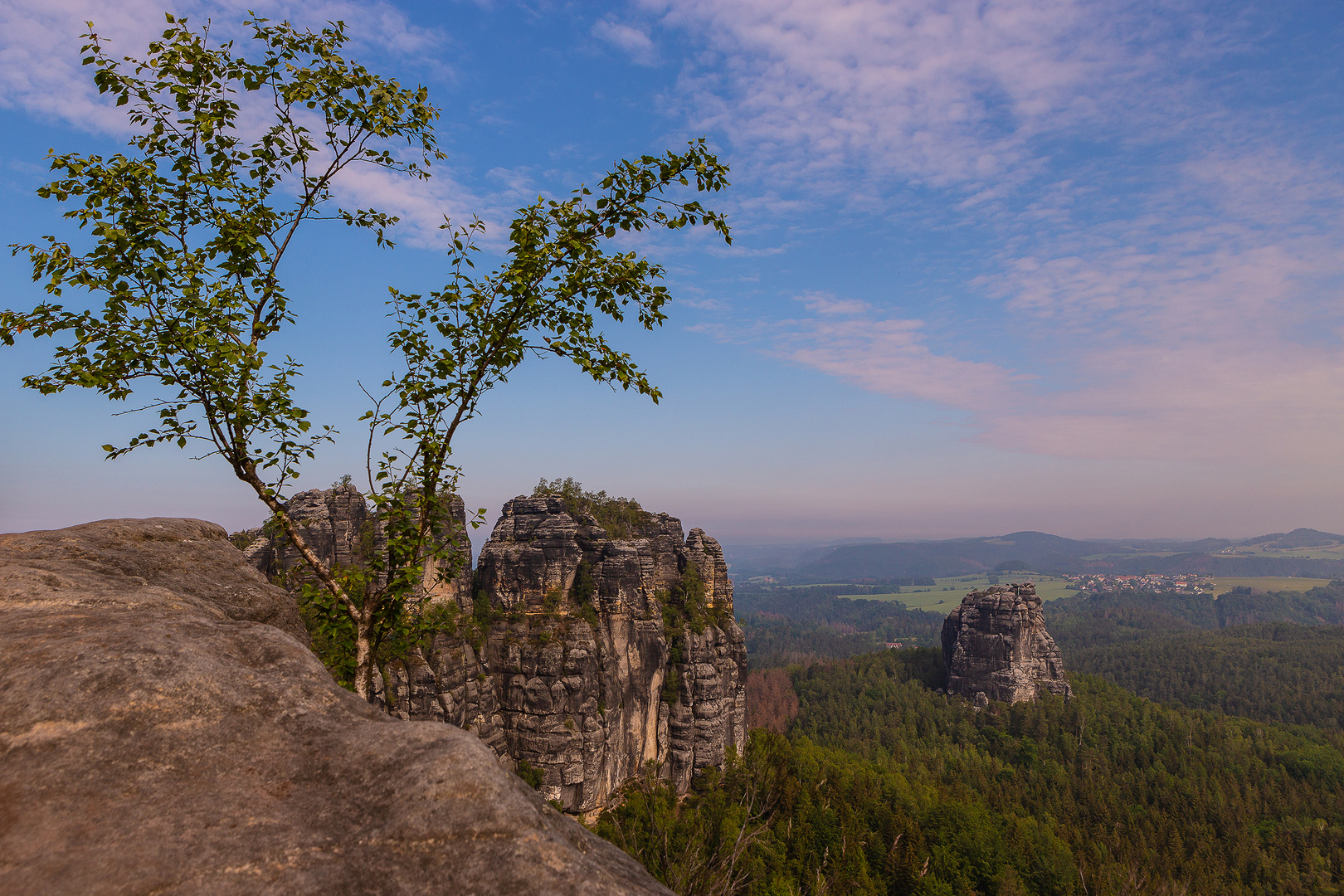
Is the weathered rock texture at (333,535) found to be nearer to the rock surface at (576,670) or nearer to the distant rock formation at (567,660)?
the distant rock formation at (567,660)

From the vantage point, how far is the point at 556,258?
28.2 feet

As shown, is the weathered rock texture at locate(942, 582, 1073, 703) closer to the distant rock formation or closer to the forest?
the forest

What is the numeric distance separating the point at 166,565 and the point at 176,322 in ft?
9.50

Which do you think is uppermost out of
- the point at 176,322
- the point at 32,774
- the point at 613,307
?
the point at 613,307

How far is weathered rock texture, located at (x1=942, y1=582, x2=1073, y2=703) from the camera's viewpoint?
342ft

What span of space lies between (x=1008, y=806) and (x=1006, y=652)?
45349 millimetres

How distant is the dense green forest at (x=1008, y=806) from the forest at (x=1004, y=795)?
223 millimetres

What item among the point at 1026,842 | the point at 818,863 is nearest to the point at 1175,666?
the point at 1026,842

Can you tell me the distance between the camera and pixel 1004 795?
68625mm

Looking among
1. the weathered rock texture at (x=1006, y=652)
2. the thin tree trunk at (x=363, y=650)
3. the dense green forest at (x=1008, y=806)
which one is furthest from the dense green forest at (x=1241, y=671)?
the thin tree trunk at (x=363, y=650)

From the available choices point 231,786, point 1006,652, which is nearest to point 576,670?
point 231,786

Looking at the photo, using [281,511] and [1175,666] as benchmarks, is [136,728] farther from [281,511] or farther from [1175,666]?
[1175,666]

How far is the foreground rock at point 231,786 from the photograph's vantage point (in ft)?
8.48

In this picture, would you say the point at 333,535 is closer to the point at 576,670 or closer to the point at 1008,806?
the point at 576,670
